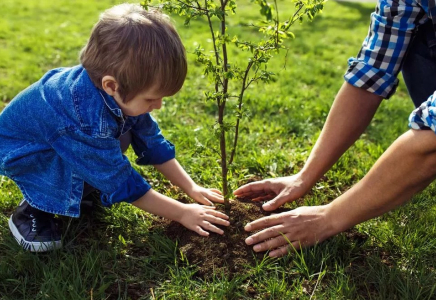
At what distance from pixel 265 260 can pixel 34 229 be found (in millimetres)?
1147

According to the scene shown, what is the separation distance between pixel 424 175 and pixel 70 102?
5.15ft

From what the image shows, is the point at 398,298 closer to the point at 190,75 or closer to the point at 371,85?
the point at 371,85

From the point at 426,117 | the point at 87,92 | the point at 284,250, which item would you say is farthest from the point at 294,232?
the point at 87,92

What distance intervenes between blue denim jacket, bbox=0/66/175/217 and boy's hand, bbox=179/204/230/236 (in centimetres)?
25

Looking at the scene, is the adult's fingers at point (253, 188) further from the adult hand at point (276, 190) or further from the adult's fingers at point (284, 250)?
the adult's fingers at point (284, 250)

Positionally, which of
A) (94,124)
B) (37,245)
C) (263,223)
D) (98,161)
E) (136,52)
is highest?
(136,52)

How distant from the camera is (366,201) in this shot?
219cm

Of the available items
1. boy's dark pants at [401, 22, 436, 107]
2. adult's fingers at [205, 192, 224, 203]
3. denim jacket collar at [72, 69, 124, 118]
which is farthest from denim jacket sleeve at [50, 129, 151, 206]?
boy's dark pants at [401, 22, 436, 107]

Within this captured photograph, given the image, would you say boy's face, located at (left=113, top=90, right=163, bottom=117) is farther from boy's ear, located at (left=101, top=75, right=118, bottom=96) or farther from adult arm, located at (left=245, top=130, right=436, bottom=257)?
adult arm, located at (left=245, top=130, right=436, bottom=257)

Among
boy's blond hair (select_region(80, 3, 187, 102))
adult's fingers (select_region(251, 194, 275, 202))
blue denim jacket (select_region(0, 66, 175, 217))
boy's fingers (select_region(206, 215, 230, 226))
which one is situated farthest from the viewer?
adult's fingers (select_region(251, 194, 275, 202))

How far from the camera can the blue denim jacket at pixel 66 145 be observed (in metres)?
2.25

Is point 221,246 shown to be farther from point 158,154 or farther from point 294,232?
point 158,154

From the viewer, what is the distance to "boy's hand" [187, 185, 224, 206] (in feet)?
8.77

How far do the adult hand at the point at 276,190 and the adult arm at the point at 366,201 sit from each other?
0.91ft
